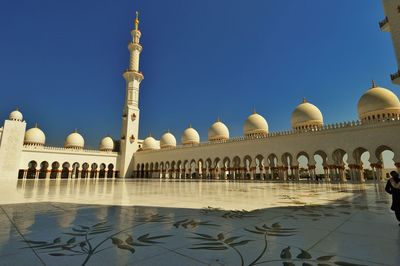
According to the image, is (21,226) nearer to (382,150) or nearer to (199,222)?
(199,222)

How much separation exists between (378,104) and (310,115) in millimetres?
5310

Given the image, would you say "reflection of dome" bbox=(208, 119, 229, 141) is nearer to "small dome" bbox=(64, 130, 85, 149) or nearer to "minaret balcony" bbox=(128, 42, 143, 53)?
"minaret balcony" bbox=(128, 42, 143, 53)

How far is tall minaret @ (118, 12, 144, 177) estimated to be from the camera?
34.0 m

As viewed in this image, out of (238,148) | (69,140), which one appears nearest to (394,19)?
(238,148)

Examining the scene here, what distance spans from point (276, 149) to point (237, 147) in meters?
4.37

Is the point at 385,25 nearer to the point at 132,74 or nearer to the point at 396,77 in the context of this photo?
the point at 396,77

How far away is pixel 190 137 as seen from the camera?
109 ft

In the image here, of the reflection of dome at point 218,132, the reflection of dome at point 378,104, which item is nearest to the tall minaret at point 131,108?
the reflection of dome at point 218,132

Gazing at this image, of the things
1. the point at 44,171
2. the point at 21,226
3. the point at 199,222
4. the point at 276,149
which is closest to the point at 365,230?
the point at 199,222

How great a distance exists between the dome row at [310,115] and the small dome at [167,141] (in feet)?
9.98

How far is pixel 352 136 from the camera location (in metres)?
16.9

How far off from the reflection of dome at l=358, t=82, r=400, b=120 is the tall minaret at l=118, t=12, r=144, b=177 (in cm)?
2815

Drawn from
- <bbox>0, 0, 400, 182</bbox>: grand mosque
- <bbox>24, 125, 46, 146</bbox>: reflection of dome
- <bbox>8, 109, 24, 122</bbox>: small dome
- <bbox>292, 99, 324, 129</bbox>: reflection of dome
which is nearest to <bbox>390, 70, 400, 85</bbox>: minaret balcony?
<bbox>0, 0, 400, 182</bbox>: grand mosque

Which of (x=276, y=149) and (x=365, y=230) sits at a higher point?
(x=276, y=149)
